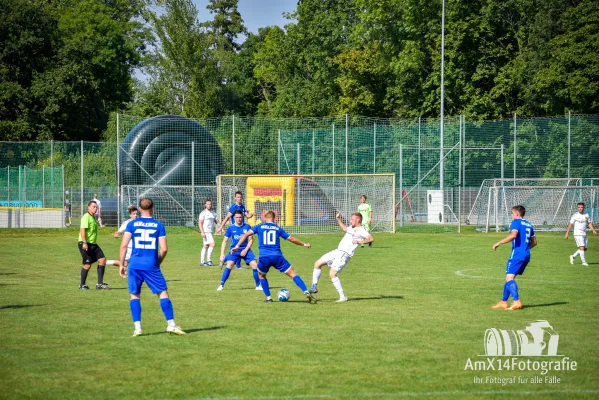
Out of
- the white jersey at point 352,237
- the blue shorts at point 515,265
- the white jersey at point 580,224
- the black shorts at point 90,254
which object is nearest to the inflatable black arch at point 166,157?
the white jersey at point 580,224

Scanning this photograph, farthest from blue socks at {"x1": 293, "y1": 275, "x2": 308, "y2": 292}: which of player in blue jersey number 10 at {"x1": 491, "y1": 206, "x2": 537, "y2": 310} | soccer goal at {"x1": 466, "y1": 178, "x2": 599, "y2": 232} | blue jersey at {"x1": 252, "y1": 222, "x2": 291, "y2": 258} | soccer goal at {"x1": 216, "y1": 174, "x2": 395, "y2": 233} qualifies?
soccer goal at {"x1": 466, "y1": 178, "x2": 599, "y2": 232}

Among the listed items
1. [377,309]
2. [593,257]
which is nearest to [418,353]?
[377,309]

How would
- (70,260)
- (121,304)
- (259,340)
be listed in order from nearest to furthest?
1. (259,340)
2. (121,304)
3. (70,260)

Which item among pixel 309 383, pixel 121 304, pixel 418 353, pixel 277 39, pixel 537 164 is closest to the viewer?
pixel 309 383

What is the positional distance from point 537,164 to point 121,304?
105ft

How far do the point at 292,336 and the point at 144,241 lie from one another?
265 cm

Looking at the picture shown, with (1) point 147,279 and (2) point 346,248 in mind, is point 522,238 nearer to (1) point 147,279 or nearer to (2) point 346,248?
(2) point 346,248

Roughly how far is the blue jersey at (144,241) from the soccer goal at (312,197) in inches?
1067

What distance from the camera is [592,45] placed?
48.4 metres

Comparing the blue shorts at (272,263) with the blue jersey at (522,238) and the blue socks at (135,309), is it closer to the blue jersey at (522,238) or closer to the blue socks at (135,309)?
the blue socks at (135,309)

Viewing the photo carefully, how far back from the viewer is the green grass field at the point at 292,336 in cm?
878

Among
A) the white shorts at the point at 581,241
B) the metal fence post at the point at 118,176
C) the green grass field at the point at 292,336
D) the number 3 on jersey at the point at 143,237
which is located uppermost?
the metal fence post at the point at 118,176

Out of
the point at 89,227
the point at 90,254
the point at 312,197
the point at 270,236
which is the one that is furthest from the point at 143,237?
the point at 312,197

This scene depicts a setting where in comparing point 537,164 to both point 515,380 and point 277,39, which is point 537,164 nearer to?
point 515,380
